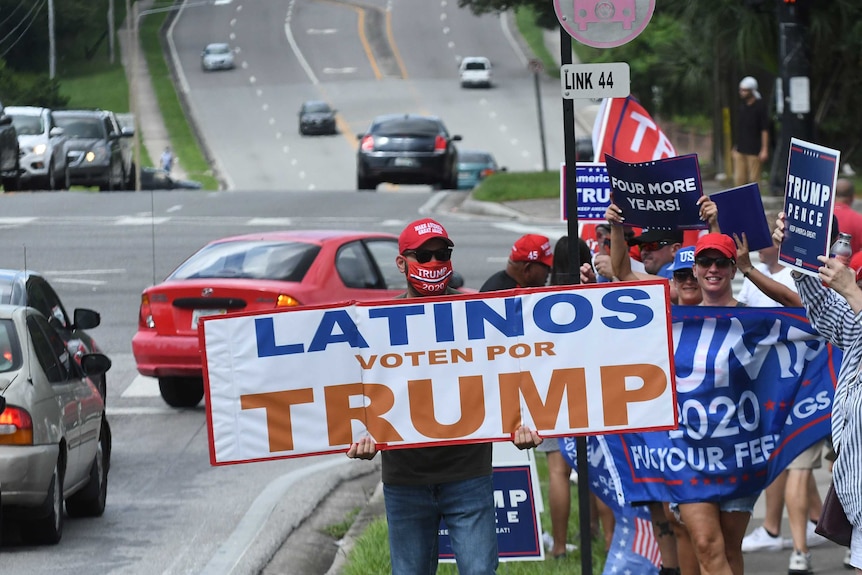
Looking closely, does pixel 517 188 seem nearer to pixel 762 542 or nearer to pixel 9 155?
pixel 9 155

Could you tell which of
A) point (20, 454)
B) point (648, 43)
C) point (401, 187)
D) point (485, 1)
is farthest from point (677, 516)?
point (648, 43)

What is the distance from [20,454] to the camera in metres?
8.61

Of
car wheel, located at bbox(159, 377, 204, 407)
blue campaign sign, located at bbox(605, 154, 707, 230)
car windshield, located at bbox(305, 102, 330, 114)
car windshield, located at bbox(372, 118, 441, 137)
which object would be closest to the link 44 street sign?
blue campaign sign, located at bbox(605, 154, 707, 230)

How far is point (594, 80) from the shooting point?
685 cm

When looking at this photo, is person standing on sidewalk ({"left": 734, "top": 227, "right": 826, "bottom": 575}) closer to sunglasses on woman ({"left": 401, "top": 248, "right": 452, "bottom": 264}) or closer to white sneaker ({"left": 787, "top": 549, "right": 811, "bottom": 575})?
white sneaker ({"left": 787, "top": 549, "right": 811, "bottom": 575})

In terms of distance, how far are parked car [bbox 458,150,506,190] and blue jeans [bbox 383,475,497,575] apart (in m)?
27.0

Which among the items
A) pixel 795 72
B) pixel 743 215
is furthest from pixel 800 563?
pixel 795 72

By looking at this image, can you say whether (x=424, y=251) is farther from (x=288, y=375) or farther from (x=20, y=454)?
(x=20, y=454)

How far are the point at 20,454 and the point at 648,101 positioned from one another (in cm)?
3255

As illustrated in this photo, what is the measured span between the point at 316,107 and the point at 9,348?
406 inches

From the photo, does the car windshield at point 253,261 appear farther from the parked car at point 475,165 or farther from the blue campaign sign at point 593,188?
the parked car at point 475,165

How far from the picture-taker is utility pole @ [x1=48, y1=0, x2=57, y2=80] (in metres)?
10.7

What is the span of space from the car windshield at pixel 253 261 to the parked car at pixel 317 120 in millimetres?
4837

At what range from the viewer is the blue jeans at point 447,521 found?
19.4 feet
